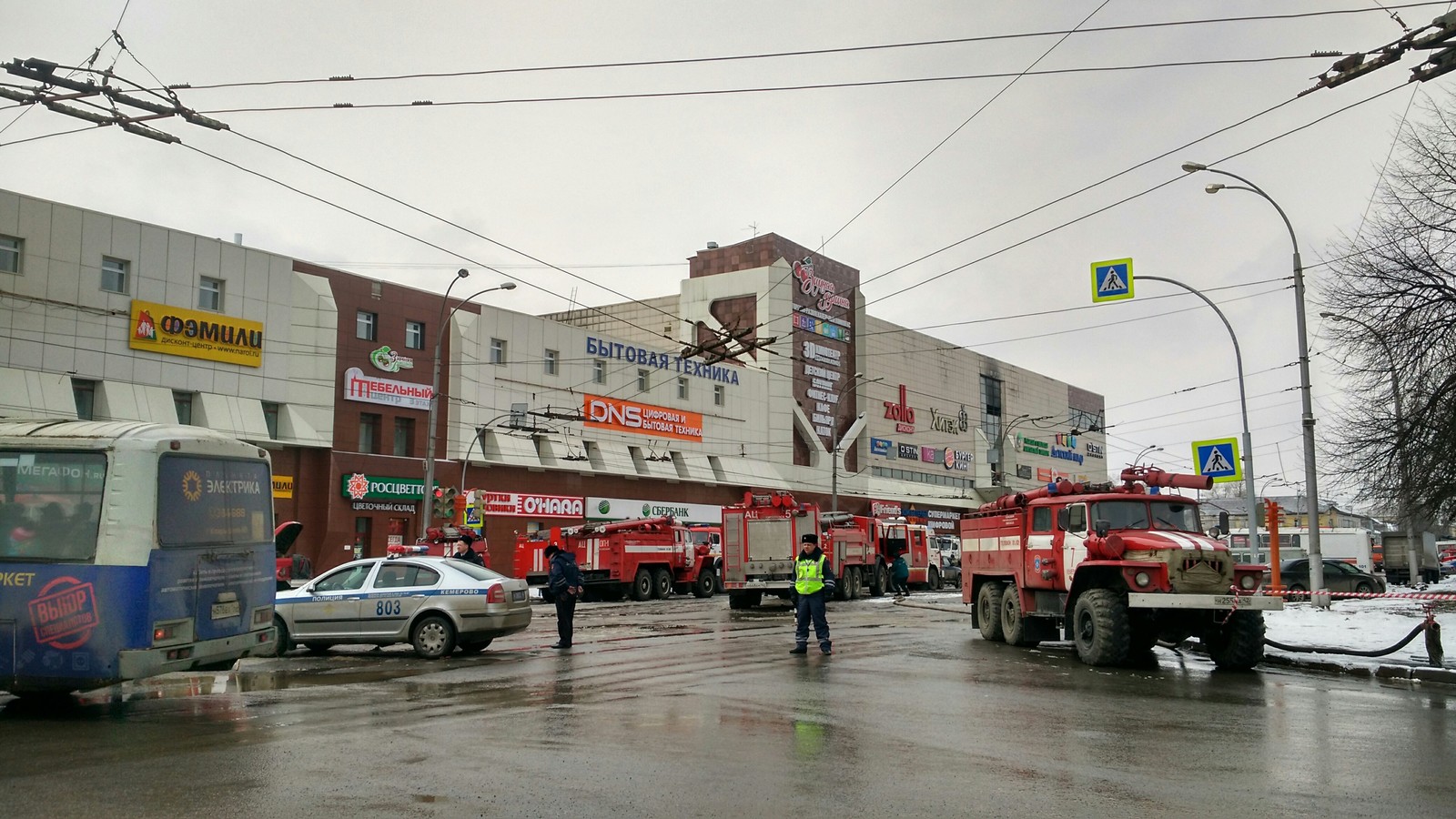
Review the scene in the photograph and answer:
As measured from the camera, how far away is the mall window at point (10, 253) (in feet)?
105

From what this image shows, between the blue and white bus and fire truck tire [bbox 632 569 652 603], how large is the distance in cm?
2451

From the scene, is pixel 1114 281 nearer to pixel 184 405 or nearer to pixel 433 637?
pixel 433 637

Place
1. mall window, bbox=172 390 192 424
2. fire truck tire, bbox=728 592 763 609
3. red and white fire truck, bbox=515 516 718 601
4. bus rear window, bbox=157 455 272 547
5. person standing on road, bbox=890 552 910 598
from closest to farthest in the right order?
bus rear window, bbox=157 455 272 547 < fire truck tire, bbox=728 592 763 609 < red and white fire truck, bbox=515 516 718 601 < mall window, bbox=172 390 192 424 < person standing on road, bbox=890 552 910 598

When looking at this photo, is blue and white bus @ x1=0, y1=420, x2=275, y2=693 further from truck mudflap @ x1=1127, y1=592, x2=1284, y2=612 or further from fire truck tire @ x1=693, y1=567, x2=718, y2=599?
fire truck tire @ x1=693, y1=567, x2=718, y2=599

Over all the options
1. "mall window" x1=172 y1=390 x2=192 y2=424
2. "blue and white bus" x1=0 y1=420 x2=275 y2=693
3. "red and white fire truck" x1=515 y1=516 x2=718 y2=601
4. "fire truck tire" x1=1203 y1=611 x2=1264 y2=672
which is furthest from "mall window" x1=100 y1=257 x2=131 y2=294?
"fire truck tire" x1=1203 y1=611 x2=1264 y2=672

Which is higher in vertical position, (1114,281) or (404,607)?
(1114,281)

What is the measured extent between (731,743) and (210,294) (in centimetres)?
3445

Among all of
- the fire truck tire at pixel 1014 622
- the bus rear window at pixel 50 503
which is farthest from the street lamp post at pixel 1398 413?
the bus rear window at pixel 50 503

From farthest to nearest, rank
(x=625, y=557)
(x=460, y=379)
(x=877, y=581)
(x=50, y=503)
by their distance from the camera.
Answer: (x=460, y=379), (x=877, y=581), (x=625, y=557), (x=50, y=503)

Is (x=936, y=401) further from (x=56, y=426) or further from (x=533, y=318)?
(x=56, y=426)

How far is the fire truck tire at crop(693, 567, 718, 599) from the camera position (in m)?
38.1

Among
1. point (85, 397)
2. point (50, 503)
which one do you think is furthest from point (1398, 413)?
point (85, 397)

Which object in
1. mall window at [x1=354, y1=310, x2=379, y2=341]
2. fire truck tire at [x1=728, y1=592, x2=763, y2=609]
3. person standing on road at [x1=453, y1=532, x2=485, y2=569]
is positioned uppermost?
mall window at [x1=354, y1=310, x2=379, y2=341]

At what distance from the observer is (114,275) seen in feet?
114
